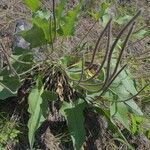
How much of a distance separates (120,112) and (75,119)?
266 millimetres

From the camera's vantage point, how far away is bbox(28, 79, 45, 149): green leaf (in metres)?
2.66

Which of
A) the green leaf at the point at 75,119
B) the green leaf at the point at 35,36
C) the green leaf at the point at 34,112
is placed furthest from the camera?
the green leaf at the point at 35,36

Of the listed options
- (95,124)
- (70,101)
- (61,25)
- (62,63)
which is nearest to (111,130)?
(95,124)

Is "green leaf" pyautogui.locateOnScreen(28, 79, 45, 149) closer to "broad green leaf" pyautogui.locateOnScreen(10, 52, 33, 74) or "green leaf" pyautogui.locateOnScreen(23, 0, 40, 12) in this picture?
"broad green leaf" pyautogui.locateOnScreen(10, 52, 33, 74)

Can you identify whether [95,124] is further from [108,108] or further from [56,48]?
[56,48]

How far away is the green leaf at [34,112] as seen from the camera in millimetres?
2657

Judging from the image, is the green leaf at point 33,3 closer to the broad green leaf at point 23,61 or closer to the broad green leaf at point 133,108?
the broad green leaf at point 23,61

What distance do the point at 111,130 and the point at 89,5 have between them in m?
1.12

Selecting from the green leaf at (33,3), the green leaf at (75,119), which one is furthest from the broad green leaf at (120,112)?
the green leaf at (33,3)

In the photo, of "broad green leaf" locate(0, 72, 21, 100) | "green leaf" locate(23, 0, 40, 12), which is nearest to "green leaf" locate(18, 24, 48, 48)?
"green leaf" locate(23, 0, 40, 12)

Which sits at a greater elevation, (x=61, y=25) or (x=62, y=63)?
(x=61, y=25)

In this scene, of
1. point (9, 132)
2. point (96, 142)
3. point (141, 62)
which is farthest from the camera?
point (141, 62)

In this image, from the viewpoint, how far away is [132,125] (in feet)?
10.1

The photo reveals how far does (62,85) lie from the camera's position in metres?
2.98
